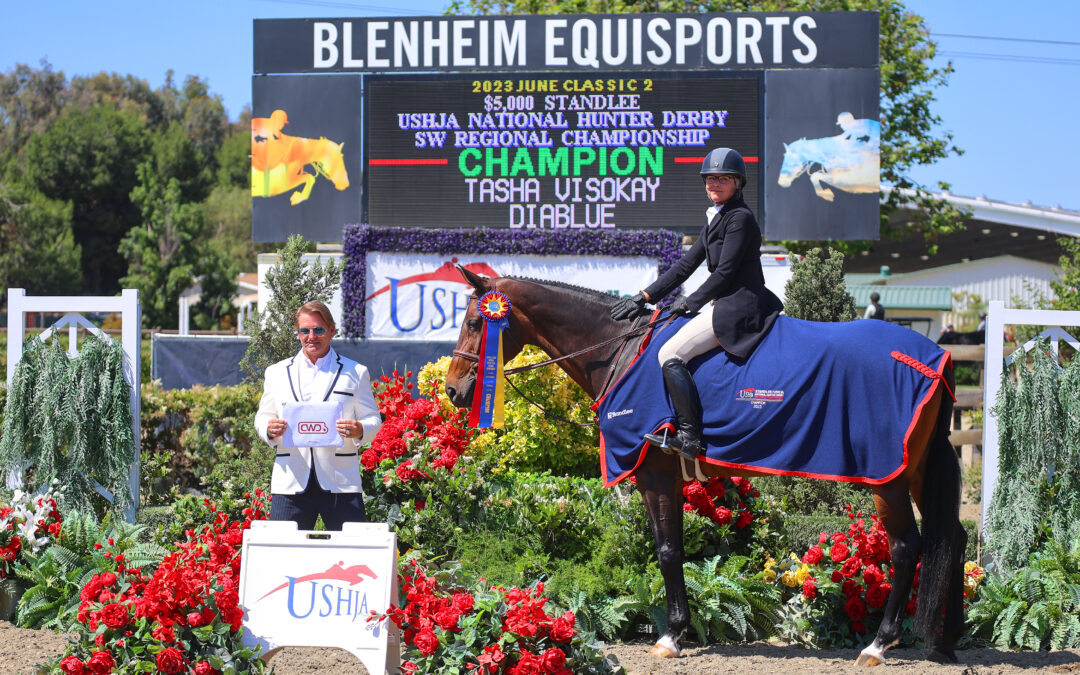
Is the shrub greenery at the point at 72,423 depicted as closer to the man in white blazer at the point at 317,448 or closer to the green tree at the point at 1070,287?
the man in white blazer at the point at 317,448

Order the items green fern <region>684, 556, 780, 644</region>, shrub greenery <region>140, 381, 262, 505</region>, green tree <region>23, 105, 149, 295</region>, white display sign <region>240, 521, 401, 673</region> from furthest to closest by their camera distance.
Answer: green tree <region>23, 105, 149, 295</region> → shrub greenery <region>140, 381, 262, 505</region> → green fern <region>684, 556, 780, 644</region> → white display sign <region>240, 521, 401, 673</region>

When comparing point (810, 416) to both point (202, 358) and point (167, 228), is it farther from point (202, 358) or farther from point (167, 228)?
point (167, 228)

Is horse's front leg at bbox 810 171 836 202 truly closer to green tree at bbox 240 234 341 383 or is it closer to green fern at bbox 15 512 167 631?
green tree at bbox 240 234 341 383

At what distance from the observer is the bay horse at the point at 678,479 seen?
556 cm

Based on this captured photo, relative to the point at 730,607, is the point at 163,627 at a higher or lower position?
higher

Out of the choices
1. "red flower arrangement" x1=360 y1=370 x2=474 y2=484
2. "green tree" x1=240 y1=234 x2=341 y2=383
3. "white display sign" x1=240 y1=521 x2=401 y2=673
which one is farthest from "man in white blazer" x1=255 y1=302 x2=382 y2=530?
"green tree" x1=240 y1=234 x2=341 y2=383

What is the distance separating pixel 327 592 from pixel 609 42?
410 inches

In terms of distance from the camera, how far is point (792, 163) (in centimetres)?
1353

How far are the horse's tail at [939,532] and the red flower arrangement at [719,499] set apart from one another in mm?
1496

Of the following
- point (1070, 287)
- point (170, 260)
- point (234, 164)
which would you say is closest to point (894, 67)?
point (1070, 287)

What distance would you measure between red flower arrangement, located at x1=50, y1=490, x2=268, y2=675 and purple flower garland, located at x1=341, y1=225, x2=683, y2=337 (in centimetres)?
907

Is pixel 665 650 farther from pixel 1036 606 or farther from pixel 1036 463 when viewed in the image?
pixel 1036 463

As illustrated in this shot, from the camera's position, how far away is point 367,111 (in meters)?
13.7

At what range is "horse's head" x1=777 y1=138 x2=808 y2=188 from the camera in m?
13.5
